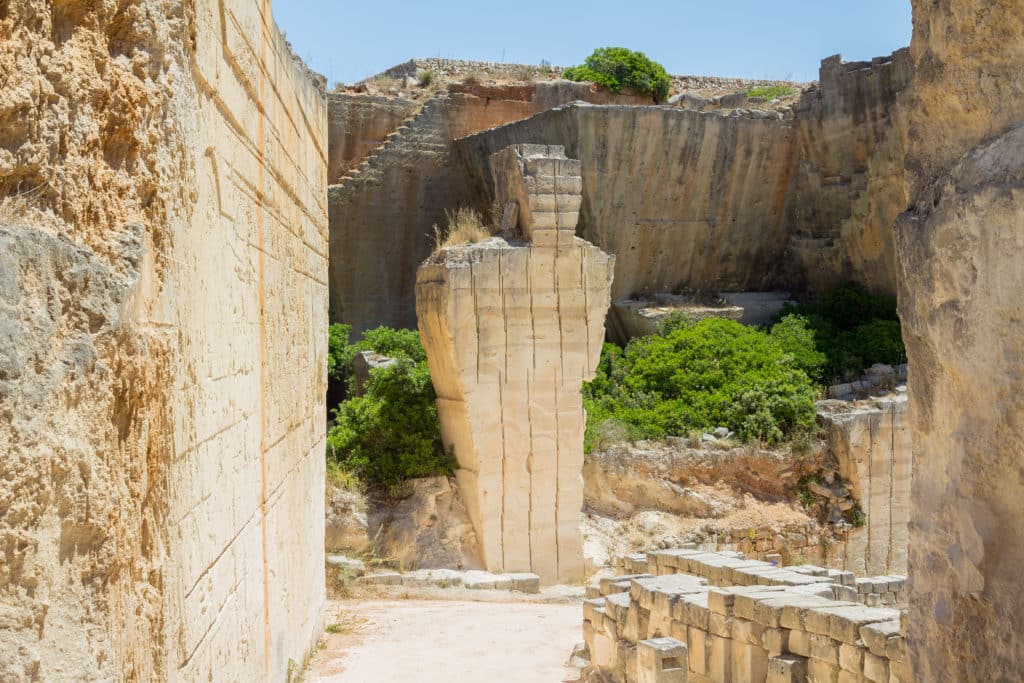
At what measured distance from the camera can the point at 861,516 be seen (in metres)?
12.6

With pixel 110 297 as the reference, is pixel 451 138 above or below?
above

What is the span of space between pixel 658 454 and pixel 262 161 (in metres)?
8.83

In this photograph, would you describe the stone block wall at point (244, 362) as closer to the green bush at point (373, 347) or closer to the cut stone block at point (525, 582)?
the cut stone block at point (525, 582)

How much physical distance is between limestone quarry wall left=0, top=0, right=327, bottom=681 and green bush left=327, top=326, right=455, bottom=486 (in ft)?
20.5

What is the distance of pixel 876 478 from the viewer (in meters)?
12.7

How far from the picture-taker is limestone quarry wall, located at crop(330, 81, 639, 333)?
17.9 meters

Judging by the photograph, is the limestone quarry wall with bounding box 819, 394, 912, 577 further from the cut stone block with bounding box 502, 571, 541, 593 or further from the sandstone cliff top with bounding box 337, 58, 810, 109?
the sandstone cliff top with bounding box 337, 58, 810, 109

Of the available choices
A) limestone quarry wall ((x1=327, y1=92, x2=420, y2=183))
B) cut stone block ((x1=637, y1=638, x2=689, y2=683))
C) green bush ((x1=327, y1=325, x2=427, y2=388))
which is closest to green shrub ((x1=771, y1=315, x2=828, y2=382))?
green bush ((x1=327, y1=325, x2=427, y2=388))

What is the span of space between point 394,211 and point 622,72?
831 centimetres

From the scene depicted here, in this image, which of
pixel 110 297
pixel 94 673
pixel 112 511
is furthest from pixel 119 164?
pixel 94 673

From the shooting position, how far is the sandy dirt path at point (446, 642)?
6766mm

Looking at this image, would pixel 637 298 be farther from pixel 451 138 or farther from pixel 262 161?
pixel 262 161

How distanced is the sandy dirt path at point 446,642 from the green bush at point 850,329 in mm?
7484

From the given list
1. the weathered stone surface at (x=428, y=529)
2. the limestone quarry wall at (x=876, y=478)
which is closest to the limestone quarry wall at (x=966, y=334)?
the weathered stone surface at (x=428, y=529)
